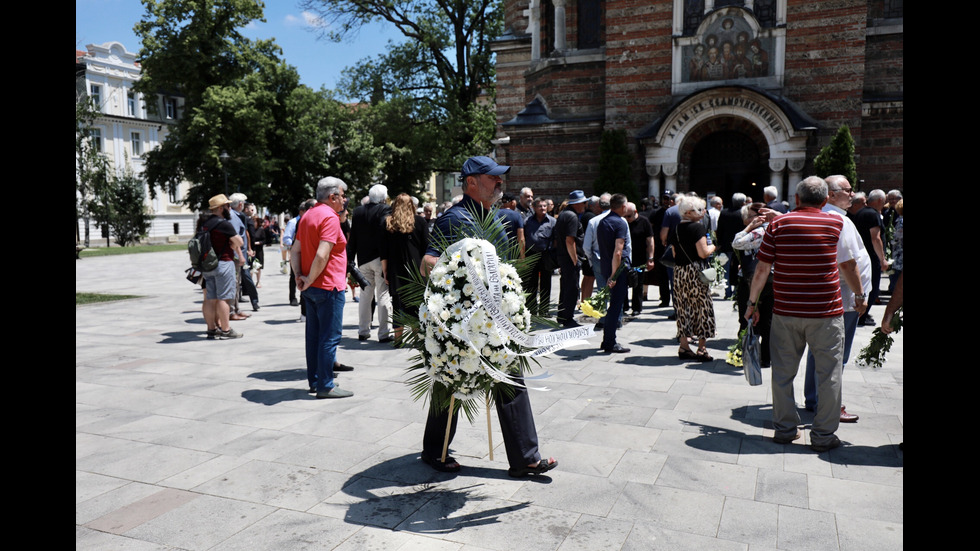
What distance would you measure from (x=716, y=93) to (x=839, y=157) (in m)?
3.51

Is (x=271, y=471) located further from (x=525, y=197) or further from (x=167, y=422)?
(x=525, y=197)

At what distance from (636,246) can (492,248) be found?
6.98 meters

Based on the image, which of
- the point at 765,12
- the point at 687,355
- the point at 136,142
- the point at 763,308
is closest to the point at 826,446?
the point at 763,308

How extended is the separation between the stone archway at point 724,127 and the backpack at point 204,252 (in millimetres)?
13244

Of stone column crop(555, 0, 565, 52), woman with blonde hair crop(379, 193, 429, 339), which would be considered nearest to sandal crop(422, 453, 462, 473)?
woman with blonde hair crop(379, 193, 429, 339)

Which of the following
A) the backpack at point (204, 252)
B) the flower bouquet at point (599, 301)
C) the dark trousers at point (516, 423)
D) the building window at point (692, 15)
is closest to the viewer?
the dark trousers at point (516, 423)

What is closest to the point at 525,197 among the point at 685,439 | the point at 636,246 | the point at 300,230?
the point at 636,246

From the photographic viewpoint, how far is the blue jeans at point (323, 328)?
6309mm

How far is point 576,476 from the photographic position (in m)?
4.44

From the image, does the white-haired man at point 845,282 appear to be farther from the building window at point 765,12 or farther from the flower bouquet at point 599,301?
the building window at point 765,12

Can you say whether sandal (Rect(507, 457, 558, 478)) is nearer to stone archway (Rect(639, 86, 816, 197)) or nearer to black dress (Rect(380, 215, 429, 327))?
black dress (Rect(380, 215, 429, 327))

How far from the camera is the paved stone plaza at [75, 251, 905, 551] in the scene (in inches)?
144

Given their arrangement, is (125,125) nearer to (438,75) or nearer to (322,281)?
(438,75)

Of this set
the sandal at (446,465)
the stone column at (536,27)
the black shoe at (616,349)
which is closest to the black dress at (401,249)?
the black shoe at (616,349)
